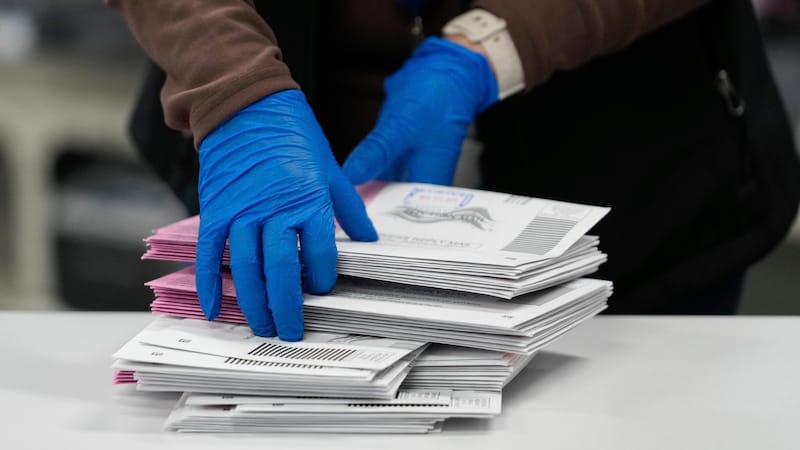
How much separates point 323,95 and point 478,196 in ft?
1.27

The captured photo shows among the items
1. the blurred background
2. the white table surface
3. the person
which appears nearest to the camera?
the white table surface

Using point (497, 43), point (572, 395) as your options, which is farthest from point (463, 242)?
point (497, 43)

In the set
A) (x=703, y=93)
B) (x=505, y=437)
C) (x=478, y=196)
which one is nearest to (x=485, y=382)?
(x=505, y=437)

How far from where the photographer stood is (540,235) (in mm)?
811

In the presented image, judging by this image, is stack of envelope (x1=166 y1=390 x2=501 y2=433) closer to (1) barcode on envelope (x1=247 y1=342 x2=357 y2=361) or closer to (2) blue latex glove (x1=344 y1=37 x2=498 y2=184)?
(1) barcode on envelope (x1=247 y1=342 x2=357 y2=361)

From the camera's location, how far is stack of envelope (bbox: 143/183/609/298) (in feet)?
2.41

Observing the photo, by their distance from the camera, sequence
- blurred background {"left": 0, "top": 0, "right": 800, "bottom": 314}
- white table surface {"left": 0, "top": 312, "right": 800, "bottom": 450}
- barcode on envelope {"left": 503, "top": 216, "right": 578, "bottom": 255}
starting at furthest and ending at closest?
blurred background {"left": 0, "top": 0, "right": 800, "bottom": 314}
barcode on envelope {"left": 503, "top": 216, "right": 578, "bottom": 255}
white table surface {"left": 0, "top": 312, "right": 800, "bottom": 450}

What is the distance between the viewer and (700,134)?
118cm

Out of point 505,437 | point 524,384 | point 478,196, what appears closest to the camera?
point 505,437

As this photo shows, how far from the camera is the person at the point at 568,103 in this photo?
95 centimetres

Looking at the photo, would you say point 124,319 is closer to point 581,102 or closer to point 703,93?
point 581,102

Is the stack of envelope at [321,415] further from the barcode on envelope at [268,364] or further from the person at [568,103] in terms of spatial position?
the person at [568,103]

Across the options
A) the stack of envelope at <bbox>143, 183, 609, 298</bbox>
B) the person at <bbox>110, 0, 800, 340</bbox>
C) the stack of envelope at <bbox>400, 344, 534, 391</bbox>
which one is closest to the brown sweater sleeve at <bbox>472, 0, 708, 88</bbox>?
the person at <bbox>110, 0, 800, 340</bbox>

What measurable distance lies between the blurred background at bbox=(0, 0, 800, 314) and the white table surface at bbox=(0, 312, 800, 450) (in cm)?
174
